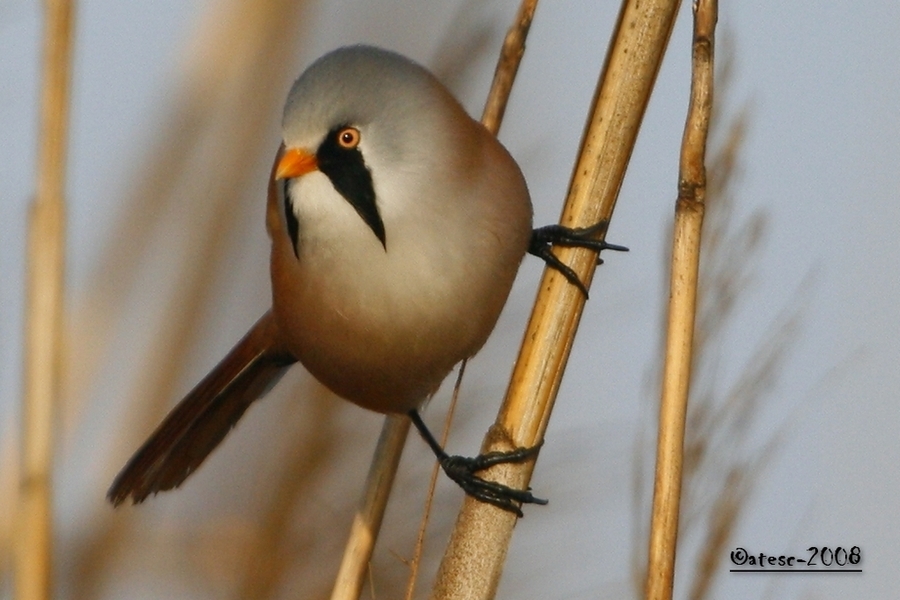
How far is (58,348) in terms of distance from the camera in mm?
1211

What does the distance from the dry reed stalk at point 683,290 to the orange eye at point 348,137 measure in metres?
0.46

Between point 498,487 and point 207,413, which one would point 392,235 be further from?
point 207,413

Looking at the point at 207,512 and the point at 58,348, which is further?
the point at 207,512

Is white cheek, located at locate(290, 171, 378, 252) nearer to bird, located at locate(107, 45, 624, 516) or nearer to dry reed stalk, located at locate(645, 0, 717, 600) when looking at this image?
bird, located at locate(107, 45, 624, 516)

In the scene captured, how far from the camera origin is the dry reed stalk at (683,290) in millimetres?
1284

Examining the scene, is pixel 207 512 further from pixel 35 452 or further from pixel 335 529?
pixel 35 452

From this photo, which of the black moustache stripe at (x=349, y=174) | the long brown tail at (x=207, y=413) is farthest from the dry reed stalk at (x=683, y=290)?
the long brown tail at (x=207, y=413)

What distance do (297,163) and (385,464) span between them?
497 mm

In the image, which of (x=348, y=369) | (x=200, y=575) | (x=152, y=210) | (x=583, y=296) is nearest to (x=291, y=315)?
(x=348, y=369)

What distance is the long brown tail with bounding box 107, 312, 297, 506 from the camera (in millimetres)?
2010

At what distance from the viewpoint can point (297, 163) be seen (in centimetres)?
155

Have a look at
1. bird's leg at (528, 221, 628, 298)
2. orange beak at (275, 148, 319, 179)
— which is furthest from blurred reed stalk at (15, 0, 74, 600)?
bird's leg at (528, 221, 628, 298)

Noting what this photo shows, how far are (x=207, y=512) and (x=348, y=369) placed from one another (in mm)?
708

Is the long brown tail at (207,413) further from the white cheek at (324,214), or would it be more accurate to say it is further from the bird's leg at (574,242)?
the bird's leg at (574,242)
